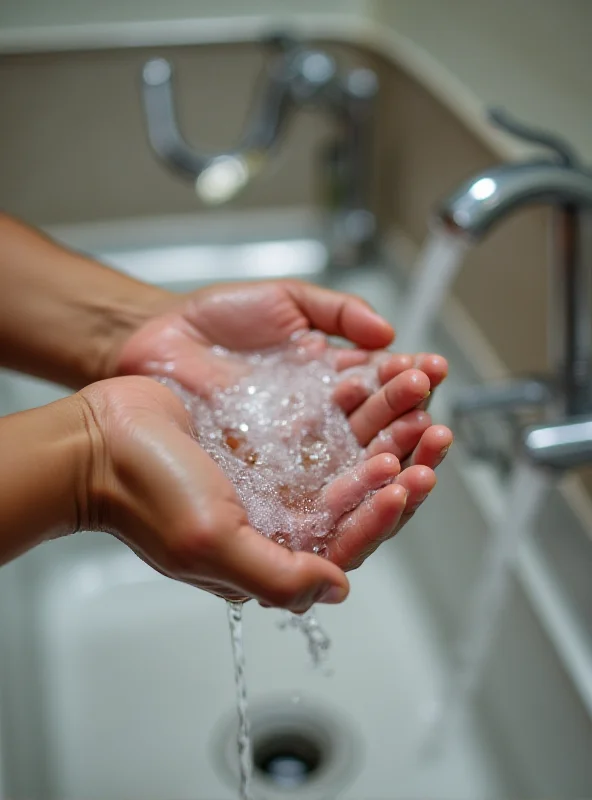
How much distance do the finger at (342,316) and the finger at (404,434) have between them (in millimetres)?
80

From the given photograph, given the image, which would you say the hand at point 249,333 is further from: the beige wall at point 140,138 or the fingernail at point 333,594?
the beige wall at point 140,138

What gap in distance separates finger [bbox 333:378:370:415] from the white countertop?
348mm

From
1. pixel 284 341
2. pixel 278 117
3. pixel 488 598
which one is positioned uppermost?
pixel 278 117

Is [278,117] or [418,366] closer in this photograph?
[418,366]

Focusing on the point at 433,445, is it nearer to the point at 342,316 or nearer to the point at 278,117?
the point at 342,316

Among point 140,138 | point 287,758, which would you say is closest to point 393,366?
point 287,758

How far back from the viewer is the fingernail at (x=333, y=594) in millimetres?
448

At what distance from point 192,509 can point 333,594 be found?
80 millimetres

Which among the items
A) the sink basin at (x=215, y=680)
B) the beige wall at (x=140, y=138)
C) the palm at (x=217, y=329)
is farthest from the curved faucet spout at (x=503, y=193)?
the beige wall at (x=140, y=138)

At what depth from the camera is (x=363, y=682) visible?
95cm

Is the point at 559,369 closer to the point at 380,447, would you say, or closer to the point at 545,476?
the point at 545,476

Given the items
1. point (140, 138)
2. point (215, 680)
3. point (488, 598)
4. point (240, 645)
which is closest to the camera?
point (240, 645)

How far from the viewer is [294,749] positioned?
0.88 metres

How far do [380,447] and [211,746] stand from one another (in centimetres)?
45
